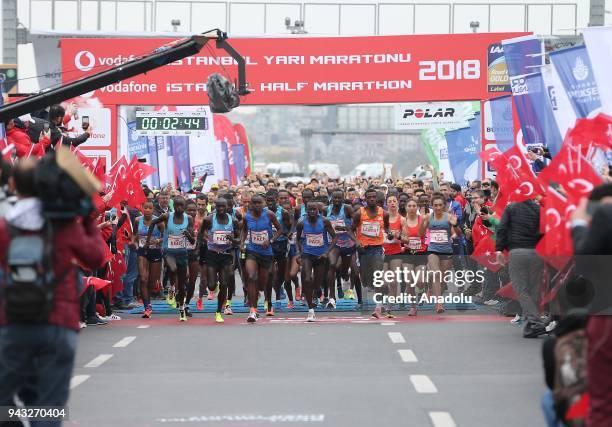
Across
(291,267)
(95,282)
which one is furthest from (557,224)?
(291,267)

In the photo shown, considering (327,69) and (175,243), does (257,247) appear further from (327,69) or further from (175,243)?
(327,69)

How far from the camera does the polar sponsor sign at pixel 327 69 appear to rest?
93.2ft

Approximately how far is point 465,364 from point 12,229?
24.2 feet

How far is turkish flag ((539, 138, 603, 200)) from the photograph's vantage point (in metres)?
10.2

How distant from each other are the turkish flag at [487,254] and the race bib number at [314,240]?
244cm

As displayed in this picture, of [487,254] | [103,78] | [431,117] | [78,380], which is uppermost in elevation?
[103,78]

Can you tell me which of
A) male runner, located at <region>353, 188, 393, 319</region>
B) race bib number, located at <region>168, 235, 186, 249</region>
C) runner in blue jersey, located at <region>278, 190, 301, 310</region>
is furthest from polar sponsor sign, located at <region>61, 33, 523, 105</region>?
race bib number, located at <region>168, 235, 186, 249</region>

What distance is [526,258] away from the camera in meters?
16.7

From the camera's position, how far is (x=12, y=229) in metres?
7.33

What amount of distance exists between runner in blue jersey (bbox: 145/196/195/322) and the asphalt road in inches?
22.4

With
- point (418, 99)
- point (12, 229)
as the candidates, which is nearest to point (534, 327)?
point (12, 229)

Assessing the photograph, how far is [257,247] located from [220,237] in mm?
599

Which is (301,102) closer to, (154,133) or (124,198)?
(154,133)
